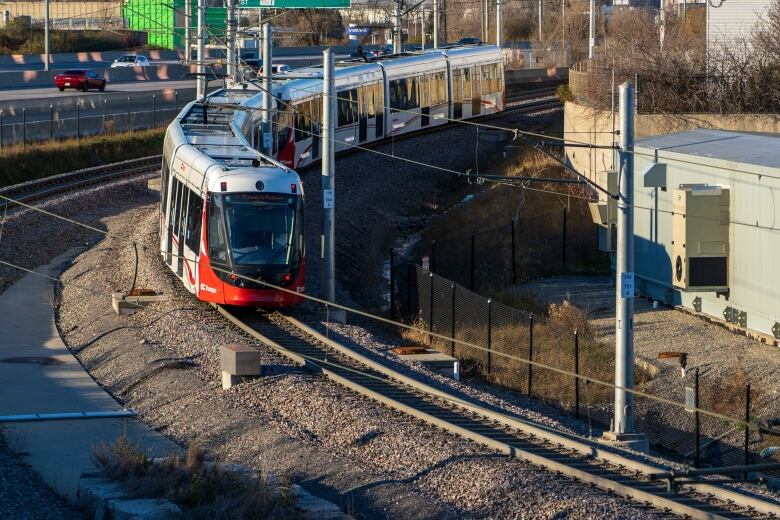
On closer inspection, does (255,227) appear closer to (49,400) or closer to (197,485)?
(49,400)

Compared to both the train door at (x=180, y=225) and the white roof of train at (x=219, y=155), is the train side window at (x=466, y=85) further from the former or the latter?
the train door at (x=180, y=225)

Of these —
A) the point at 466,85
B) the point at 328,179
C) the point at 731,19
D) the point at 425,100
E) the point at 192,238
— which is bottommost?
the point at 192,238

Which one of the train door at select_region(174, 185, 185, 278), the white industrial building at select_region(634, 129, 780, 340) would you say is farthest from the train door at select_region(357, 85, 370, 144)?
the train door at select_region(174, 185, 185, 278)

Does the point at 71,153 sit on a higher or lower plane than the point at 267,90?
lower

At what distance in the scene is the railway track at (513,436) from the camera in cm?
1347

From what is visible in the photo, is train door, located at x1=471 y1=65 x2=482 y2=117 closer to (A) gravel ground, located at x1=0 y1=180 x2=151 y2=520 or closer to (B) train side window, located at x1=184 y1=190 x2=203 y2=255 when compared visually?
(A) gravel ground, located at x1=0 y1=180 x2=151 y2=520

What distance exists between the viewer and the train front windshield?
2291cm

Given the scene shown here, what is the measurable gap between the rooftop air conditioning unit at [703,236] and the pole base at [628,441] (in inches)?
379

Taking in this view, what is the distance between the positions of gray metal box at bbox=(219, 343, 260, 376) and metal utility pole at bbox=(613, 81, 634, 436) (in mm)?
5062

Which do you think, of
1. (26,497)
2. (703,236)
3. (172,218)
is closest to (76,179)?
(172,218)

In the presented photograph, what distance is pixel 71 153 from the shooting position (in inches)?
1783

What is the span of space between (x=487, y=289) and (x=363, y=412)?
14.7 metres

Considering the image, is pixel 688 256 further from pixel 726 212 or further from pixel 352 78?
pixel 352 78

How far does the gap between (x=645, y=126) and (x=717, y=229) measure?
1368 centimetres
